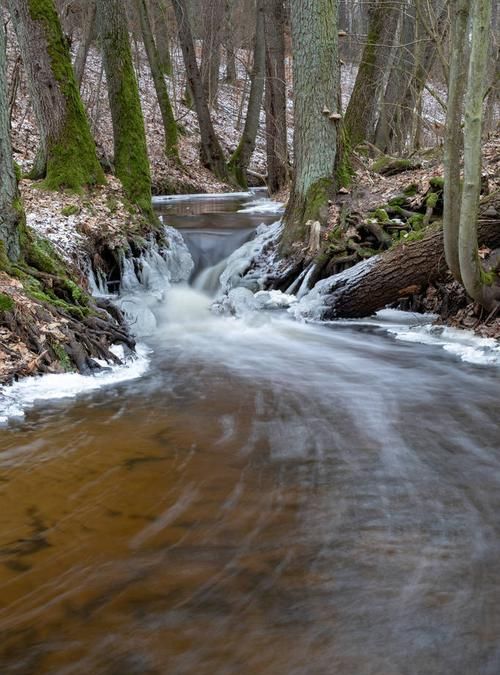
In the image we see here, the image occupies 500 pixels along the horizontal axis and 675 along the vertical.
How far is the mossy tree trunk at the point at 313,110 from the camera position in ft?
30.3

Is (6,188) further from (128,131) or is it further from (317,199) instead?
(128,131)

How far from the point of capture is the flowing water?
2.23 meters

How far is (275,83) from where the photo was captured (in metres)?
15.6

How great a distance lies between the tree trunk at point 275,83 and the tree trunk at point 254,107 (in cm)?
190

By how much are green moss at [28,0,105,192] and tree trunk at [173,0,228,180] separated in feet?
32.1

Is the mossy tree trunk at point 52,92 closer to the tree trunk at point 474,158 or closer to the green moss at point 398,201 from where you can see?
the green moss at point 398,201

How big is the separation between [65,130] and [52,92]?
631 millimetres

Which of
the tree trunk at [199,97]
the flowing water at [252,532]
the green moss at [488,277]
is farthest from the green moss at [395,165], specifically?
the tree trunk at [199,97]

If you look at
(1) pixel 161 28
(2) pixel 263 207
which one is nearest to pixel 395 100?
(2) pixel 263 207

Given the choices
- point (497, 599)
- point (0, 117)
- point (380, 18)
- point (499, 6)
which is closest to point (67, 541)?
point (497, 599)

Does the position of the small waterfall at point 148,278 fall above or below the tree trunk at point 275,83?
below

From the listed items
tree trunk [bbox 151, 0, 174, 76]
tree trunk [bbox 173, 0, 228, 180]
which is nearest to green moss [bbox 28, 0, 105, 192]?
tree trunk [bbox 173, 0, 228, 180]

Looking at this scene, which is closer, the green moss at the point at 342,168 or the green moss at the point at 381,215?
the green moss at the point at 381,215

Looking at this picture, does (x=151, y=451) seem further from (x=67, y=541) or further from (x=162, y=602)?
(x=162, y=602)
